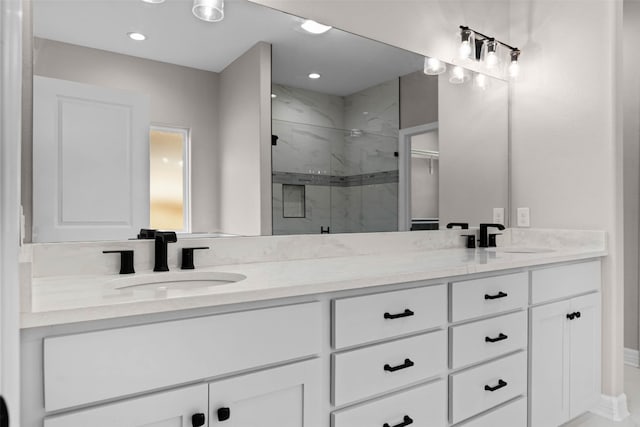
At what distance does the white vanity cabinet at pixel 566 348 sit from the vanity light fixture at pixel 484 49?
4.10 feet

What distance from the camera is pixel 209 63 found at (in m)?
1.61

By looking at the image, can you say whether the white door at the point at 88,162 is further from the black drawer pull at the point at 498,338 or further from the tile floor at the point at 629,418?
the tile floor at the point at 629,418

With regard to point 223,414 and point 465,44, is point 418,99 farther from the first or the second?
point 223,414

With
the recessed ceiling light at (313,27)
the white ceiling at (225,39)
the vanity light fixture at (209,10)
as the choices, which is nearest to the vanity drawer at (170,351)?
the white ceiling at (225,39)

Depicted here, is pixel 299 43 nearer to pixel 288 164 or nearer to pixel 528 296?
pixel 288 164

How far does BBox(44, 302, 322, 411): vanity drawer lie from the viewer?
85cm

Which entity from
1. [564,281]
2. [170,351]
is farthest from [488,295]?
[170,351]

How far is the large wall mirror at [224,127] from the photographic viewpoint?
134 cm

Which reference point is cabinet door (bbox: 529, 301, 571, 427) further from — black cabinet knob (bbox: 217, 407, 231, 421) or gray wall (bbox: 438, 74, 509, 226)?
black cabinet knob (bbox: 217, 407, 231, 421)

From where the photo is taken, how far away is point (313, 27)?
185 centimetres

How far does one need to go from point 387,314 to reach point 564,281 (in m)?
1.16

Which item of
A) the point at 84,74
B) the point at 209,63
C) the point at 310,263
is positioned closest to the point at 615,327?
the point at 310,263

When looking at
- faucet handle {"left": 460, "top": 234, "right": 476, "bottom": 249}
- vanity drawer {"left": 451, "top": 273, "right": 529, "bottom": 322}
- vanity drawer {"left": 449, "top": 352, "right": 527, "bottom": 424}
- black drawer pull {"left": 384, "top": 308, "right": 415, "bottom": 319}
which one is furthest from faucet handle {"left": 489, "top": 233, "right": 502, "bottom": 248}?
black drawer pull {"left": 384, "top": 308, "right": 415, "bottom": 319}

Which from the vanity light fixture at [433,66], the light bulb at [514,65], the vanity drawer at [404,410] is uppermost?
the light bulb at [514,65]
